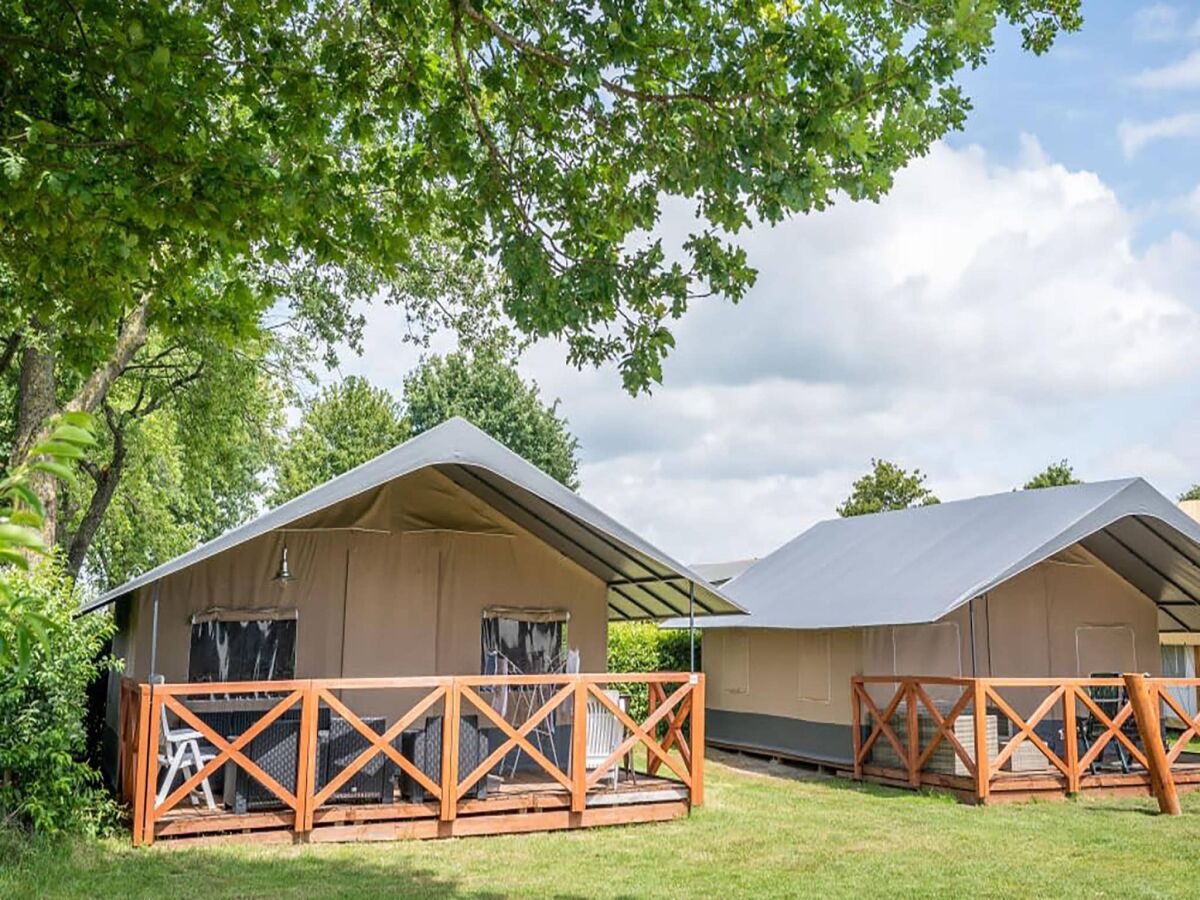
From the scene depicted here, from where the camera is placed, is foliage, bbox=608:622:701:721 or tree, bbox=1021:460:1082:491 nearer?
foliage, bbox=608:622:701:721

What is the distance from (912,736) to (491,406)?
69.6ft

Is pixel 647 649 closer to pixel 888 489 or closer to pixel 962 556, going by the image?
pixel 962 556

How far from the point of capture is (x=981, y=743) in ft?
33.4

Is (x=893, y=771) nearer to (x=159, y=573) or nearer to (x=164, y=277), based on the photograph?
(x=159, y=573)

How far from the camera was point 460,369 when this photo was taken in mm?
31328

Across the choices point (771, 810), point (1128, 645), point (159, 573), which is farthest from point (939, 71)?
point (1128, 645)

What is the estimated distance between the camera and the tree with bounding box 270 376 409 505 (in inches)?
1214

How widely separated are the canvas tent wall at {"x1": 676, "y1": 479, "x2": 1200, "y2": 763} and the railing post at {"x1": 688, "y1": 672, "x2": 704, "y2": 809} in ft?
8.30

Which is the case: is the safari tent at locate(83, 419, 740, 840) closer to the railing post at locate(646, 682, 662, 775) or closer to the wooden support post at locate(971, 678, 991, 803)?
the railing post at locate(646, 682, 662, 775)

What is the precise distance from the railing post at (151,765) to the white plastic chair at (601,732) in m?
3.12

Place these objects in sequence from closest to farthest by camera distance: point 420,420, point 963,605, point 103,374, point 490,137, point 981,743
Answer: point 490,137
point 981,743
point 963,605
point 103,374
point 420,420

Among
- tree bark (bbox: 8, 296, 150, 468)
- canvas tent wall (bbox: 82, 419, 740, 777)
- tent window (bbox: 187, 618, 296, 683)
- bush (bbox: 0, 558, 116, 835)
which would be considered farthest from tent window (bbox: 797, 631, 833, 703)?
tree bark (bbox: 8, 296, 150, 468)

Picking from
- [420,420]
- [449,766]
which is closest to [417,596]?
[449,766]

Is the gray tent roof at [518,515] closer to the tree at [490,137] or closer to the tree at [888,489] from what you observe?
the tree at [490,137]
